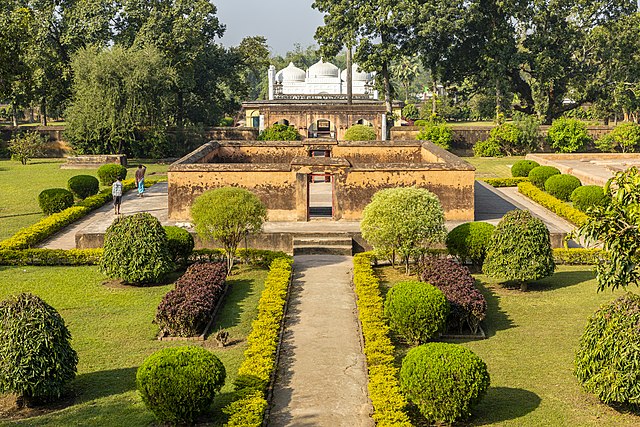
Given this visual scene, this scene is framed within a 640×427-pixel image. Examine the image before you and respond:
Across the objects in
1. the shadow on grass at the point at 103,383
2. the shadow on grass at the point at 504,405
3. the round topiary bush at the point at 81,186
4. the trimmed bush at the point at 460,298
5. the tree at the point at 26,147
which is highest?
the tree at the point at 26,147

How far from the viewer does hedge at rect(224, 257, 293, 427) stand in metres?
9.92

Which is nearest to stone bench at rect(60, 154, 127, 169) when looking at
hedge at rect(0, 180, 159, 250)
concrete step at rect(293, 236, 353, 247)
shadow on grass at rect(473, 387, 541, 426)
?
hedge at rect(0, 180, 159, 250)

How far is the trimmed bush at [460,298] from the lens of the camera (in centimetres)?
1381

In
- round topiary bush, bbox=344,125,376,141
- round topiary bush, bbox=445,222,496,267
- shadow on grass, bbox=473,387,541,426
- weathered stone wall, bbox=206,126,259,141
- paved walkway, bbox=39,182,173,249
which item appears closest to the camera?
shadow on grass, bbox=473,387,541,426

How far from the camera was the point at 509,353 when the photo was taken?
1286 cm

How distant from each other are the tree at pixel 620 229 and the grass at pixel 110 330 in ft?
17.3

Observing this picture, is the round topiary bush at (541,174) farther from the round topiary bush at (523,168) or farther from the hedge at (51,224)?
the hedge at (51,224)

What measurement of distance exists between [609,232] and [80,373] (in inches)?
307

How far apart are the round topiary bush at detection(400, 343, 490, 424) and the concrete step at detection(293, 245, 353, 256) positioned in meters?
9.35

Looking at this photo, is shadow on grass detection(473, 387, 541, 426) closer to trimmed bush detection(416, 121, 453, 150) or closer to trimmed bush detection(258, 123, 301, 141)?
trimmed bush detection(416, 121, 453, 150)

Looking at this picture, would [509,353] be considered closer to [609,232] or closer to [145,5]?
[609,232]

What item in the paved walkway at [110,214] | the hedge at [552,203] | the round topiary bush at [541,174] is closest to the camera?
the paved walkway at [110,214]

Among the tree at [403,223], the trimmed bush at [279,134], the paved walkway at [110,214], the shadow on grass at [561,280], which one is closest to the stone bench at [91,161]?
the paved walkway at [110,214]

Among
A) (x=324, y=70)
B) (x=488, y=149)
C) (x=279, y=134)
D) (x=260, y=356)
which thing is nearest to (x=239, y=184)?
(x=260, y=356)
